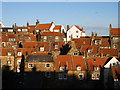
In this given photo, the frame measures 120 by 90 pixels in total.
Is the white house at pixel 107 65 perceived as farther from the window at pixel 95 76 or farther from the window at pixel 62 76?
the window at pixel 62 76

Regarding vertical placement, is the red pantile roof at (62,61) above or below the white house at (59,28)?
below

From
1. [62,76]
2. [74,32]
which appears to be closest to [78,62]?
[62,76]

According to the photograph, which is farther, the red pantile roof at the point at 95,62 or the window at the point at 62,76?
the red pantile roof at the point at 95,62

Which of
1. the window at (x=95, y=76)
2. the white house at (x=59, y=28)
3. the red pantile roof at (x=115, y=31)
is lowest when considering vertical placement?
the window at (x=95, y=76)

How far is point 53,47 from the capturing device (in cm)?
6144

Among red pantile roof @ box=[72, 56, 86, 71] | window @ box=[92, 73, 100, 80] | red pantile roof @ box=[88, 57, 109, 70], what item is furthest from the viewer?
red pantile roof @ box=[88, 57, 109, 70]

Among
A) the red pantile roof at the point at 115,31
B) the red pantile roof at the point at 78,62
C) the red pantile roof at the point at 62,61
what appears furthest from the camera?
the red pantile roof at the point at 115,31

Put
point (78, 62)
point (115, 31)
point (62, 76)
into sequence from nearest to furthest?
point (62, 76), point (78, 62), point (115, 31)

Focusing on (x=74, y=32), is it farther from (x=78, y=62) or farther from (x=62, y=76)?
(x=62, y=76)

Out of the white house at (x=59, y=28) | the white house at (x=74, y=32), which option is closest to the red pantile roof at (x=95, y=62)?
the white house at (x=74, y=32)

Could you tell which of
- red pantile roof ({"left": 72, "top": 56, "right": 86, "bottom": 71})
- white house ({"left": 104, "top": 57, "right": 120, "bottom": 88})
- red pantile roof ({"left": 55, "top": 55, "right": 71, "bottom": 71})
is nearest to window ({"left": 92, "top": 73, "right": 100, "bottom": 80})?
white house ({"left": 104, "top": 57, "right": 120, "bottom": 88})

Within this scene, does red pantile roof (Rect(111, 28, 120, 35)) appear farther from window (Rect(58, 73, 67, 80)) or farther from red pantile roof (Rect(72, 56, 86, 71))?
window (Rect(58, 73, 67, 80))

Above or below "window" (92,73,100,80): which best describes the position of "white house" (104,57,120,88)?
above

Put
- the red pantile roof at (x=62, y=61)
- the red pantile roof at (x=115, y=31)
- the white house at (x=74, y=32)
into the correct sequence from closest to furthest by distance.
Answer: the red pantile roof at (x=62, y=61), the red pantile roof at (x=115, y=31), the white house at (x=74, y=32)
